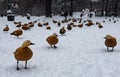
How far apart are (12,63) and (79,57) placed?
85.3 inches

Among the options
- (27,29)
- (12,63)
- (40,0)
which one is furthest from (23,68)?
(40,0)

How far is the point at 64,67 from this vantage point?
23.5 feet

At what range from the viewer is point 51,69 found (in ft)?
22.9

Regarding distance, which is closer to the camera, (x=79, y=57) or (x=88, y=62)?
(x=88, y=62)

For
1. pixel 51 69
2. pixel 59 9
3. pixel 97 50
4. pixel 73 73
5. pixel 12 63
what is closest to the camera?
pixel 73 73

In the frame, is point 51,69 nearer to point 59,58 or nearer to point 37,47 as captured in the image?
point 59,58

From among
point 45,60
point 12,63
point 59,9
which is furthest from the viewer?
point 59,9

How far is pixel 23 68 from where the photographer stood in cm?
704

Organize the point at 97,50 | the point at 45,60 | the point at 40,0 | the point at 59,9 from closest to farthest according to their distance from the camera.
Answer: the point at 45,60
the point at 97,50
the point at 40,0
the point at 59,9

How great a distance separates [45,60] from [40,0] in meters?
33.9

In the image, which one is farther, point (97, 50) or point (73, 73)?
point (97, 50)

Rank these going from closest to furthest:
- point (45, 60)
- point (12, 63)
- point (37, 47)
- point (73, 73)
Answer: point (73, 73) < point (12, 63) < point (45, 60) < point (37, 47)

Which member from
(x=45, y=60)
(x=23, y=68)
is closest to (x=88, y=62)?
(x=45, y=60)

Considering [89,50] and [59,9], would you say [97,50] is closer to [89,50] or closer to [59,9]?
[89,50]
